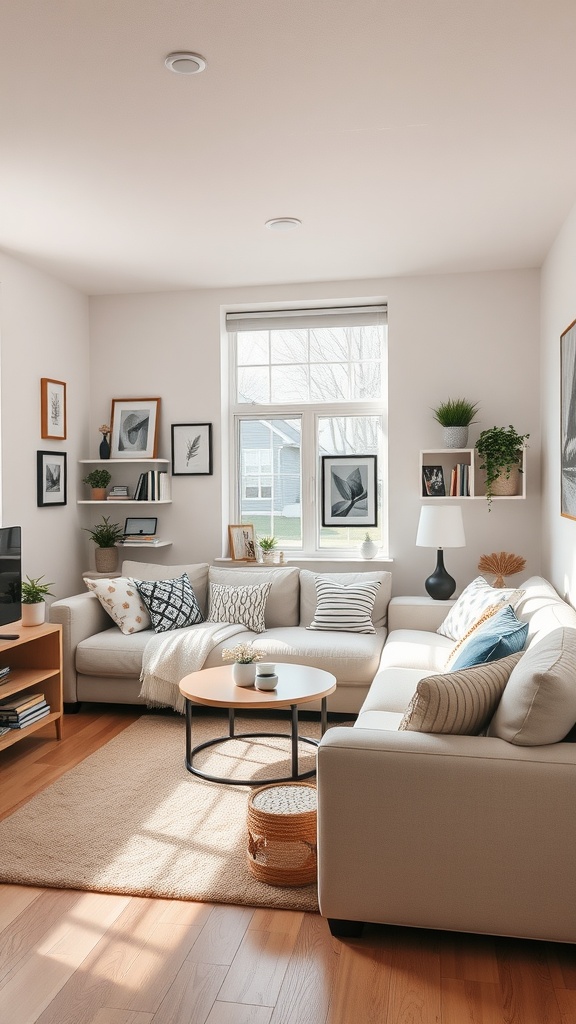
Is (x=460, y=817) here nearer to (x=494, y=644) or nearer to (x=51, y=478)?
(x=494, y=644)

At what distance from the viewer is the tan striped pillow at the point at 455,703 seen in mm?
2236

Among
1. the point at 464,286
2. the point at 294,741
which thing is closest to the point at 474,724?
the point at 294,741

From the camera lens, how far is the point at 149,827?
2957 mm

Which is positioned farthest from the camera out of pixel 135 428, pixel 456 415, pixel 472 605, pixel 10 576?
pixel 135 428

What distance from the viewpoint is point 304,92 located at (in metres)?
2.65

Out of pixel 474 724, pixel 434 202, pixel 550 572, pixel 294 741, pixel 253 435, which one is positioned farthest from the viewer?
Result: pixel 253 435

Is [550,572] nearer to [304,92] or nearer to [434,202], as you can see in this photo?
[434,202]

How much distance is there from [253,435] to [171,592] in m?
1.39

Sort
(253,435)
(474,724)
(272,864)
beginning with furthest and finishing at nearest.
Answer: (253,435)
(272,864)
(474,724)

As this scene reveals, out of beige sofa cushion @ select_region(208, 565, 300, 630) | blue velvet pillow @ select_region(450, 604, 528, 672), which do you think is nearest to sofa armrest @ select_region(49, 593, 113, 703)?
beige sofa cushion @ select_region(208, 565, 300, 630)

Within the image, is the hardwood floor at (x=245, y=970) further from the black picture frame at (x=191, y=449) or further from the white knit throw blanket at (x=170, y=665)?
the black picture frame at (x=191, y=449)

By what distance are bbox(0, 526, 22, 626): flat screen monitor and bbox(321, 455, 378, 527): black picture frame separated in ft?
7.17

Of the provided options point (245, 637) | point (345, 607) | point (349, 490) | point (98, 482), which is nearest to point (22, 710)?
point (245, 637)

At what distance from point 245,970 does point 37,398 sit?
144 inches
